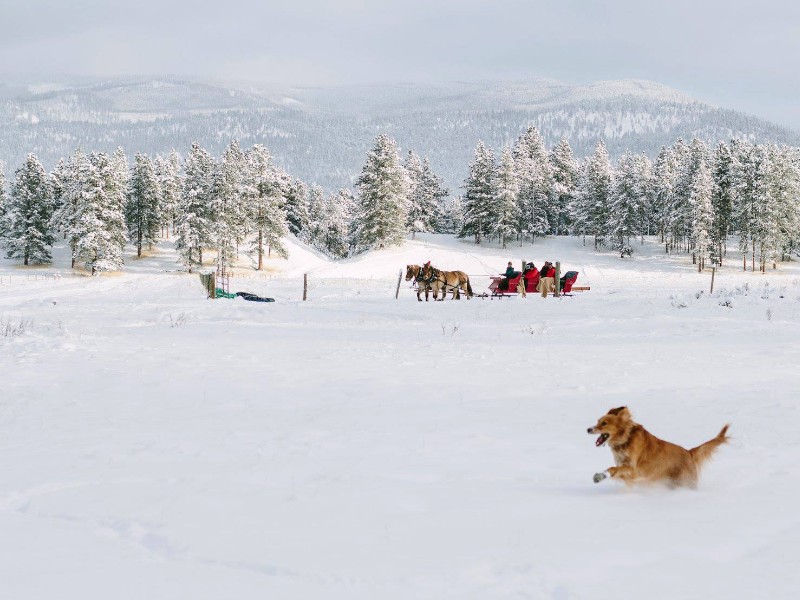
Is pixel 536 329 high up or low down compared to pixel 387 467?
up

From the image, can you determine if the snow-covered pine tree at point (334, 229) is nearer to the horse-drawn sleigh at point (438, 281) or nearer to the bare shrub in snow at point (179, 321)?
the horse-drawn sleigh at point (438, 281)

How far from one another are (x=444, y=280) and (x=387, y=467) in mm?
21019

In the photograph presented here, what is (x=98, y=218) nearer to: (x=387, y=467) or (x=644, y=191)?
(x=387, y=467)

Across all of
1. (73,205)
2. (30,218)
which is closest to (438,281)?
(73,205)

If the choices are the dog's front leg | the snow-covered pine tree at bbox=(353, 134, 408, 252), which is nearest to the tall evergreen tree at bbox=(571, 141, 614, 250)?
the snow-covered pine tree at bbox=(353, 134, 408, 252)

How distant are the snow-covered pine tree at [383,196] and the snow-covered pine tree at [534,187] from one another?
55.5 ft

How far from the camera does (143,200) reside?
6894 centimetres

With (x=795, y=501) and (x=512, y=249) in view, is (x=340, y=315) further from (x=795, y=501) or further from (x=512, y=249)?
(x=512, y=249)

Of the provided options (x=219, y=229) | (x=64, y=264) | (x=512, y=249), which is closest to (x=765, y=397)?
(x=219, y=229)

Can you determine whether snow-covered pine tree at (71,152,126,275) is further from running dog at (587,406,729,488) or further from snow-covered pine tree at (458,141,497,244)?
running dog at (587,406,729,488)

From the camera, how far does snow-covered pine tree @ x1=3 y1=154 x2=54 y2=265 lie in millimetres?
61031

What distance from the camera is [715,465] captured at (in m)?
5.79

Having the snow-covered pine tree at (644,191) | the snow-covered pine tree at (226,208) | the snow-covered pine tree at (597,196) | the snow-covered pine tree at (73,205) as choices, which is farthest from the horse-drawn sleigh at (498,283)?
the snow-covered pine tree at (644,191)

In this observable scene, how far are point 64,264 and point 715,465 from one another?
7063 cm
